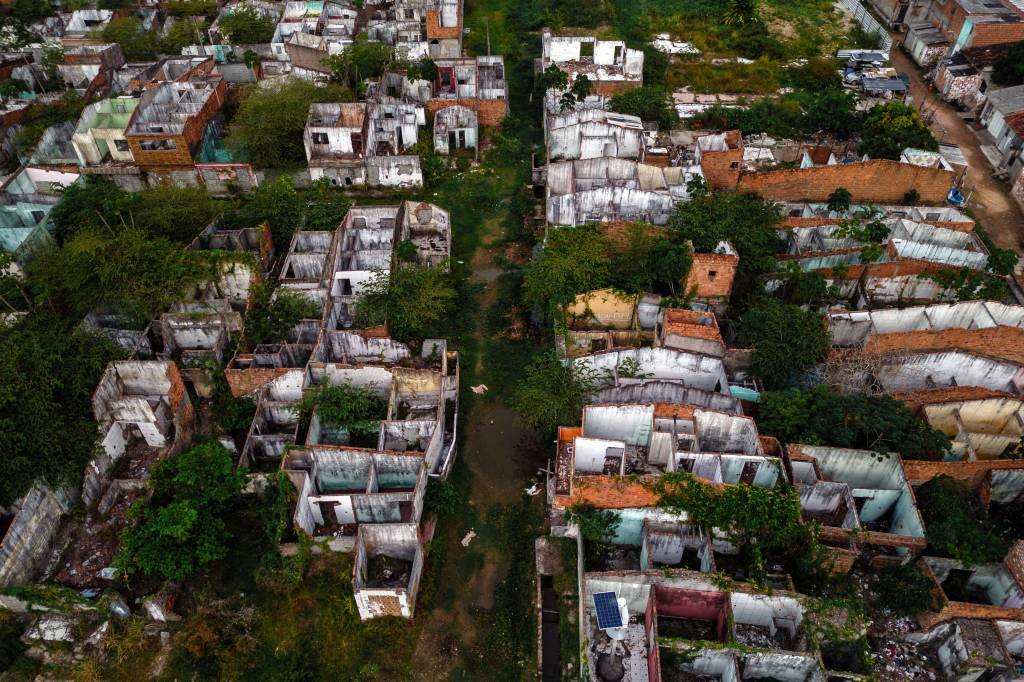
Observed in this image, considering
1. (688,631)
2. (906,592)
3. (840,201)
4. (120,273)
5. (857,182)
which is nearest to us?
(906,592)

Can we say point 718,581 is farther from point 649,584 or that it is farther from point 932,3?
point 932,3

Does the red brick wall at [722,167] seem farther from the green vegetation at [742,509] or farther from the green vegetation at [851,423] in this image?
the green vegetation at [742,509]

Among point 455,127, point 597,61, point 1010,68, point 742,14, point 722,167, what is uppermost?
point 1010,68

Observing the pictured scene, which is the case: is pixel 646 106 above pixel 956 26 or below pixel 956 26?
below

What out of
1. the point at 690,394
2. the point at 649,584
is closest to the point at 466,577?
the point at 649,584

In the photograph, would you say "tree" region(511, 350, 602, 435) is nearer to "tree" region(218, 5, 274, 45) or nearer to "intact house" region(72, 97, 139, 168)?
"intact house" region(72, 97, 139, 168)

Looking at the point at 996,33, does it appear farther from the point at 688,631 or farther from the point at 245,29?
the point at 245,29

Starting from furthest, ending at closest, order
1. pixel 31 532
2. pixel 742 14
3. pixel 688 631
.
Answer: pixel 742 14
pixel 31 532
pixel 688 631

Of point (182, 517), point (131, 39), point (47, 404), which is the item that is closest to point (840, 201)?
point (182, 517)
